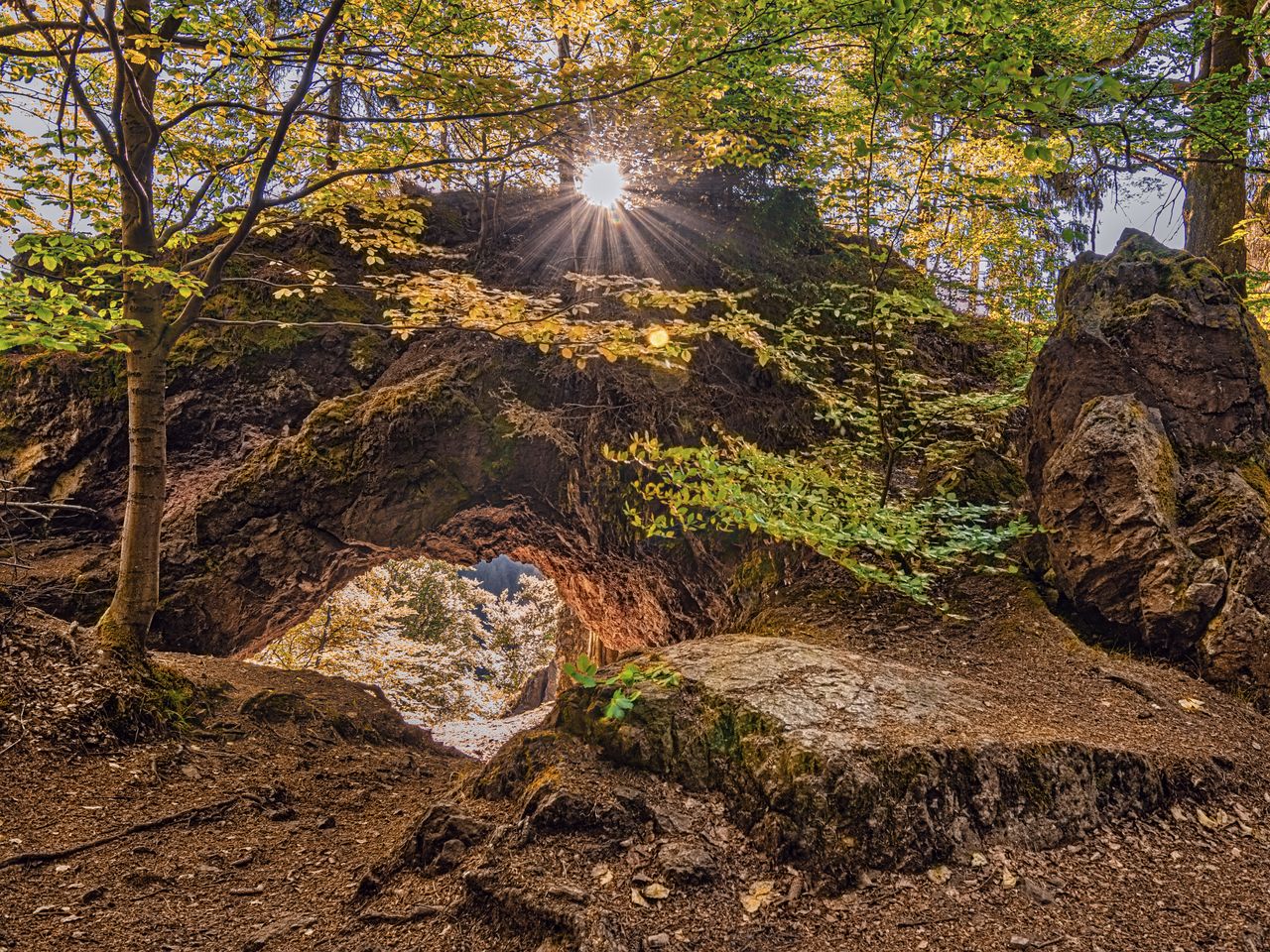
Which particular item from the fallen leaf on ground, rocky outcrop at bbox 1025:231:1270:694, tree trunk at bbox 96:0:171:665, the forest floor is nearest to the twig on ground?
the forest floor

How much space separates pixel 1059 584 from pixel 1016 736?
2582 millimetres

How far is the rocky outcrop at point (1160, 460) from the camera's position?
4.38 m

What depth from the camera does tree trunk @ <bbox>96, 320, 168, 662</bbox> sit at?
15.3 ft

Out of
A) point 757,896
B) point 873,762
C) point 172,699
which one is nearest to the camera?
point 757,896

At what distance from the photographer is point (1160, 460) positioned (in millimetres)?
4969

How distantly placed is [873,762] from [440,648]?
45.6 ft

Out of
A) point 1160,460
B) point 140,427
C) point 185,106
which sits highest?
point 185,106

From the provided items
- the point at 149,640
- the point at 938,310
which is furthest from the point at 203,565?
the point at 938,310

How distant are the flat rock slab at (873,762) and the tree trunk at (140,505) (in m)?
3.56

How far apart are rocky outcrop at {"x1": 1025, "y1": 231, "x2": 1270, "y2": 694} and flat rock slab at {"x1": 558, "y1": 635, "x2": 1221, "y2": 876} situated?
1406mm

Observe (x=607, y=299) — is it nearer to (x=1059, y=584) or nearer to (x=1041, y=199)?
(x=1059, y=584)

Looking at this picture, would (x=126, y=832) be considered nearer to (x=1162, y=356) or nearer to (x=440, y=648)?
(x=1162, y=356)

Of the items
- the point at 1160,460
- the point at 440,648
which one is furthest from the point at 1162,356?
the point at 440,648

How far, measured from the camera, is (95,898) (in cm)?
291
